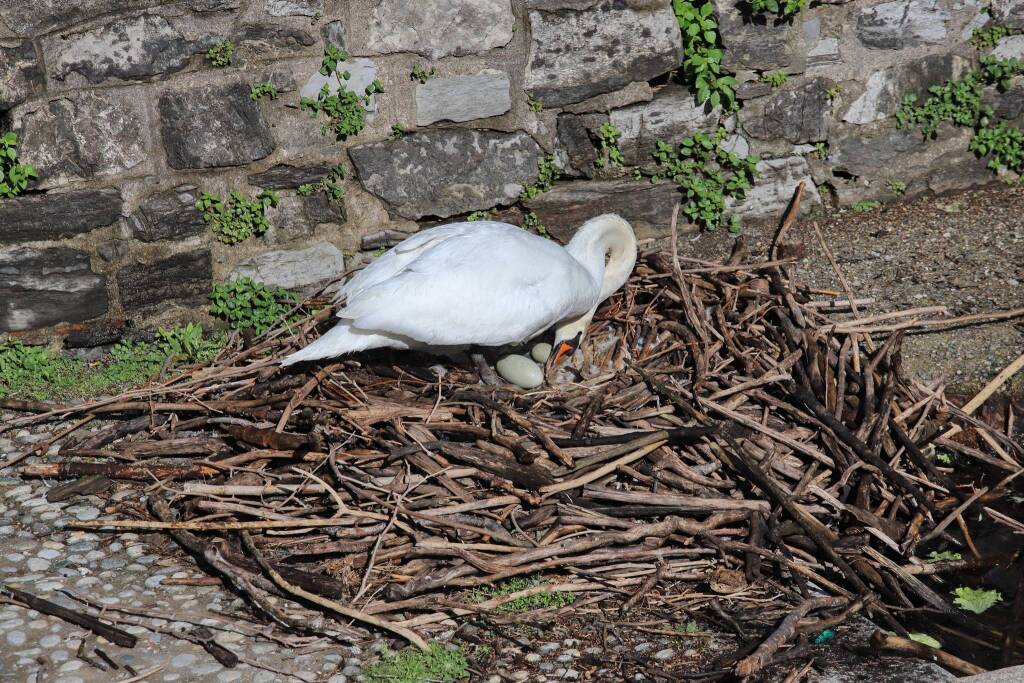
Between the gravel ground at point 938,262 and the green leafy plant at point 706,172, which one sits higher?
the green leafy plant at point 706,172

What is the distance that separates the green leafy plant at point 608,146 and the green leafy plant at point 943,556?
2235mm

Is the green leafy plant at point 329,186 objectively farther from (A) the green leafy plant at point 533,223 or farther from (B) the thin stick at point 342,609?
(B) the thin stick at point 342,609

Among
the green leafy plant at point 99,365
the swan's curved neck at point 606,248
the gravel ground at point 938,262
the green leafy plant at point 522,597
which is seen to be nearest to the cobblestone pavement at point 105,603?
the green leafy plant at point 522,597

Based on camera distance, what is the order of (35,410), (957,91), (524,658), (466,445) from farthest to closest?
1. (957,91)
2. (35,410)
3. (466,445)
4. (524,658)

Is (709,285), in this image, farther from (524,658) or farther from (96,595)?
(96,595)

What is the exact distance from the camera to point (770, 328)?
3.93 metres

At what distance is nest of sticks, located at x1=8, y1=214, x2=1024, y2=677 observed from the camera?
2.84m

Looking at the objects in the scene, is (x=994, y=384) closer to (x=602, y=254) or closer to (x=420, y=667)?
(x=602, y=254)

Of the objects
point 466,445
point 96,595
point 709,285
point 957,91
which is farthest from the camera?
point 957,91

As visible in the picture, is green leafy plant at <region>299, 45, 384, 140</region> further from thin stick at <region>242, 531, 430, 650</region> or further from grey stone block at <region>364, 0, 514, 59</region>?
thin stick at <region>242, 531, 430, 650</region>

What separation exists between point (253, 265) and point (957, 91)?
341cm

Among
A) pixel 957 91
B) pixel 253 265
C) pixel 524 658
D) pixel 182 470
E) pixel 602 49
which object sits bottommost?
pixel 524 658

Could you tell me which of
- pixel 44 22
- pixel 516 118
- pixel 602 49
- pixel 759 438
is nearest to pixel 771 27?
pixel 602 49

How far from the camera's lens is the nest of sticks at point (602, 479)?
2.84 meters
